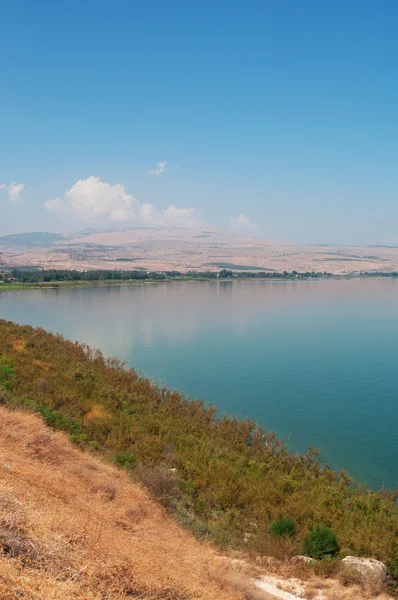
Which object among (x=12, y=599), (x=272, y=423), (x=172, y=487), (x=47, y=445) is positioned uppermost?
(x=12, y=599)

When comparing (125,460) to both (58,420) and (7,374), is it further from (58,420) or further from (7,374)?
(7,374)

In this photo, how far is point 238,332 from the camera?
111ft

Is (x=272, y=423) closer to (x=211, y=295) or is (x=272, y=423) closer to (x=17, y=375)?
(x=17, y=375)

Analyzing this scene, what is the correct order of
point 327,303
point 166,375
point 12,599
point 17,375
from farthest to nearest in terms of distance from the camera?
point 327,303, point 166,375, point 17,375, point 12,599

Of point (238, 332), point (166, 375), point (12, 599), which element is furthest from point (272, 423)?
point (238, 332)

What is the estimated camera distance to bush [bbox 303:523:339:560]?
6.16 metres

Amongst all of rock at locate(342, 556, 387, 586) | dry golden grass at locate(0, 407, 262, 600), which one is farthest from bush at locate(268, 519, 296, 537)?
dry golden grass at locate(0, 407, 262, 600)

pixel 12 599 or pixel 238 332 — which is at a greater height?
pixel 12 599

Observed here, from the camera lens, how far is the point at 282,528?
265 inches

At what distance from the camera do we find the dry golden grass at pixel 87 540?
366 centimetres

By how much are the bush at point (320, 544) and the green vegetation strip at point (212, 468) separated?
0.01 meters

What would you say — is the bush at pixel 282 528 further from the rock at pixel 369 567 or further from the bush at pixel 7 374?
the bush at pixel 7 374

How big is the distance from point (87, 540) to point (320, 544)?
3.27 meters

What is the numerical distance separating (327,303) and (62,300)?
30415mm
